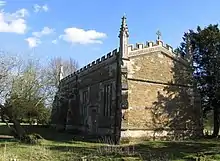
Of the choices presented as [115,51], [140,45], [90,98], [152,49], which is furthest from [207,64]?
[90,98]

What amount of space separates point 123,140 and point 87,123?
9803 millimetres

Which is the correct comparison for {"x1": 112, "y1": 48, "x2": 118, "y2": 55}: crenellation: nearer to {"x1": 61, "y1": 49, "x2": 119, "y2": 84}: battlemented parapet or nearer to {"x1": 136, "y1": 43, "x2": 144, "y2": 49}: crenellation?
{"x1": 61, "y1": 49, "x2": 119, "y2": 84}: battlemented parapet

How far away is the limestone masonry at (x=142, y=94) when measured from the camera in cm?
2775

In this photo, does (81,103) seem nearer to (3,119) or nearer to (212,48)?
(3,119)

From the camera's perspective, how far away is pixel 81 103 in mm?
38406

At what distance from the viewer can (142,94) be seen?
28.7 meters

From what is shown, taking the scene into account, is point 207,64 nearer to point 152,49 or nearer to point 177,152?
point 152,49

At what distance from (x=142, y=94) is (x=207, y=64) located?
8.41 metres

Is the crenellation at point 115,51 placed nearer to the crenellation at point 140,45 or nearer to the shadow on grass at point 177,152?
the crenellation at point 140,45

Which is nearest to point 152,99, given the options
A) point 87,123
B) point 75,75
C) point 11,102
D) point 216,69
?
point 216,69

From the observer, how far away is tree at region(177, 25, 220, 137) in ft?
104

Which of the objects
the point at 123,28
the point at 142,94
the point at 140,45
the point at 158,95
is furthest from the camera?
the point at 158,95

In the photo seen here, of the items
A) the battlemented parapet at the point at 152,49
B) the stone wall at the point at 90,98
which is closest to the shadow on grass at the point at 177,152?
the stone wall at the point at 90,98

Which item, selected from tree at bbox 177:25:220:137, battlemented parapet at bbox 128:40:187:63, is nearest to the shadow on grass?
battlemented parapet at bbox 128:40:187:63
